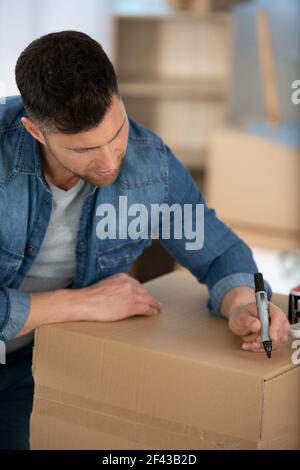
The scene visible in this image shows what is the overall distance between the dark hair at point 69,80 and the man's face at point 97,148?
1 centimetres

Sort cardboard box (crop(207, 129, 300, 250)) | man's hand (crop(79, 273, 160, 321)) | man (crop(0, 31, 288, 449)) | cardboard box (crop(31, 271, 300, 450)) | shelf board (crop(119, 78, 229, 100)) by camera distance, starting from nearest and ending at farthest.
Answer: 1. cardboard box (crop(31, 271, 300, 450))
2. man (crop(0, 31, 288, 449))
3. man's hand (crop(79, 273, 160, 321))
4. cardboard box (crop(207, 129, 300, 250))
5. shelf board (crop(119, 78, 229, 100))

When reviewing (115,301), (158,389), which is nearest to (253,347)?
(158,389)

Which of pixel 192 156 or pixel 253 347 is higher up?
pixel 253 347

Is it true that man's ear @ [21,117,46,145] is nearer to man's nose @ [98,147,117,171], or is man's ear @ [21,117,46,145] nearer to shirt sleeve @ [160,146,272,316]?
man's nose @ [98,147,117,171]

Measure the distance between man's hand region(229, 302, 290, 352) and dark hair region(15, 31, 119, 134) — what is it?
0.36 meters

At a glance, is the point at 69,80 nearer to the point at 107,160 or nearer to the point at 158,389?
the point at 107,160

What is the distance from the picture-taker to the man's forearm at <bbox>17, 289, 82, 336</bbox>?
1.34 meters

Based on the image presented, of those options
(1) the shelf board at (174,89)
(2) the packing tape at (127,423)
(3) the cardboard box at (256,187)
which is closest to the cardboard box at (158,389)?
(2) the packing tape at (127,423)

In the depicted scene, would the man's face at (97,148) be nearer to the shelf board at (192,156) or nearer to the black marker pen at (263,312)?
the black marker pen at (263,312)

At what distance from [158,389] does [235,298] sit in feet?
0.84

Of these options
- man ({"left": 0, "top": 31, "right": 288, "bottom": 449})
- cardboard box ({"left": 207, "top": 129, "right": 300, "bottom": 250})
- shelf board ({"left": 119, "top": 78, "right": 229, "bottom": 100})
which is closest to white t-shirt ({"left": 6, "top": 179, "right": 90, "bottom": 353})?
man ({"left": 0, "top": 31, "right": 288, "bottom": 449})

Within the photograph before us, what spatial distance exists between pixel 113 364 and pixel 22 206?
1.08 ft

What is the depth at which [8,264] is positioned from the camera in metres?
1.46

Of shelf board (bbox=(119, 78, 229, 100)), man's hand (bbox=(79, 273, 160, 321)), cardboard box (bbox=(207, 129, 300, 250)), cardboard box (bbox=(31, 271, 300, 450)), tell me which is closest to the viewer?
cardboard box (bbox=(31, 271, 300, 450))
